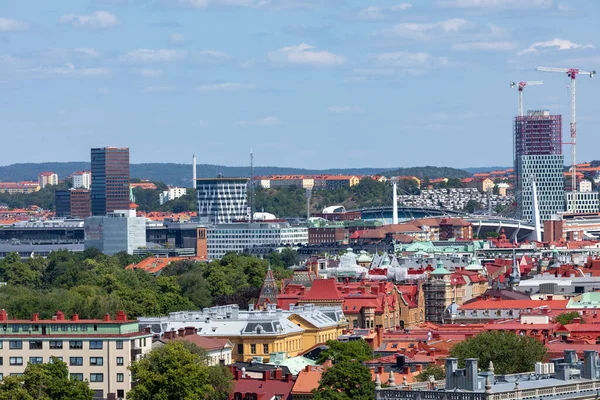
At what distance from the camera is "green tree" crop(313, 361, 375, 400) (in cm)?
6731

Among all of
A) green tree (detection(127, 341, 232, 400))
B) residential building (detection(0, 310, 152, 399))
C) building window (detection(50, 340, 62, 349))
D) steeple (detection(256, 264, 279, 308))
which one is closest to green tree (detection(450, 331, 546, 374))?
green tree (detection(127, 341, 232, 400))

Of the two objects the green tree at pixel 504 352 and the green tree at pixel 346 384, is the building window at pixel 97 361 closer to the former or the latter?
the green tree at pixel 346 384

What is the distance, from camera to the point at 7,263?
182875 millimetres

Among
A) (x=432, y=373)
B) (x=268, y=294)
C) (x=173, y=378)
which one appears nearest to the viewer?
(x=432, y=373)

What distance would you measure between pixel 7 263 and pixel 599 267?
51.3 meters

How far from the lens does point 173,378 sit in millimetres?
70875

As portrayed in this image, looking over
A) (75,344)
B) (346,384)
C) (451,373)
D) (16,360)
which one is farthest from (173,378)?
(451,373)

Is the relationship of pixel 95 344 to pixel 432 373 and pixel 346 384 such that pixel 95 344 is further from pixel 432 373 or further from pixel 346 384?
pixel 432 373

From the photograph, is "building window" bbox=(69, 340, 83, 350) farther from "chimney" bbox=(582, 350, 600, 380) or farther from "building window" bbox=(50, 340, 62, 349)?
"chimney" bbox=(582, 350, 600, 380)

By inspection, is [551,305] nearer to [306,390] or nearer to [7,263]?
[306,390]

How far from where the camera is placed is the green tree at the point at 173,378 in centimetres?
7075

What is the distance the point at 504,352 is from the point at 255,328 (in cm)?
2575

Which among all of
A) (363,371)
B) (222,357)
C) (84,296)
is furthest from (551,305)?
(363,371)

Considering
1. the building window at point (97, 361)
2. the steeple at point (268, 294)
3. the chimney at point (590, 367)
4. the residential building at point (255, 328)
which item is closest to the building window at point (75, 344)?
the building window at point (97, 361)
